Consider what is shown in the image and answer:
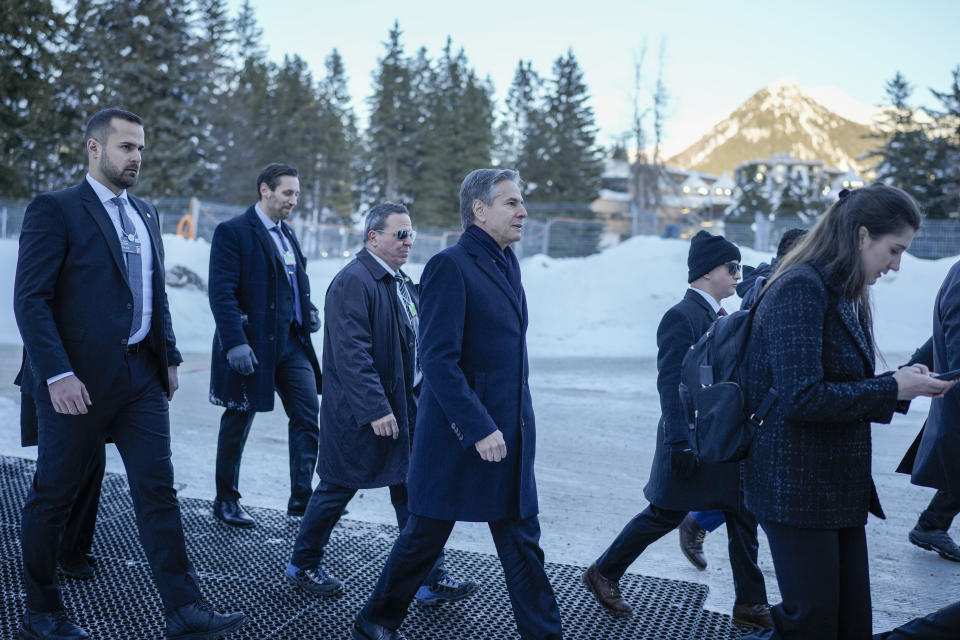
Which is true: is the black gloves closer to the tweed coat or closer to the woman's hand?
the tweed coat

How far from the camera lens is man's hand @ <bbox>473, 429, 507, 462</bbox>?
3201 mm

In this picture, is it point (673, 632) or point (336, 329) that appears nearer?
point (673, 632)

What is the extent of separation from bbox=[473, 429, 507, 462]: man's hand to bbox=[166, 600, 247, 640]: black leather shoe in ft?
4.61

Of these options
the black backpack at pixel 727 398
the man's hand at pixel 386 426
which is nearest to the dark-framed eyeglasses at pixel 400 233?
the man's hand at pixel 386 426

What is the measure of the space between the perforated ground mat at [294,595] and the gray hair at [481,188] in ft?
6.10

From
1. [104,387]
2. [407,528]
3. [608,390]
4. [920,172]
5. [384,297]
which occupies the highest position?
[920,172]

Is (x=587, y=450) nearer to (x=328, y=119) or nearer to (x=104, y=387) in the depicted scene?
(x=104, y=387)

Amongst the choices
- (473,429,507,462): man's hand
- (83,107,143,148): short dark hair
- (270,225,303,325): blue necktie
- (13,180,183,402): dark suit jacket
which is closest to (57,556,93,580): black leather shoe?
(13,180,183,402): dark suit jacket

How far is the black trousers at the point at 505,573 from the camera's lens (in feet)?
10.7

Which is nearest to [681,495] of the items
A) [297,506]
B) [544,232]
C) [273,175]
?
[297,506]

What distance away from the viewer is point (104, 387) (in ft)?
12.0

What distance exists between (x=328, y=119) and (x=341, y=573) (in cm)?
5938

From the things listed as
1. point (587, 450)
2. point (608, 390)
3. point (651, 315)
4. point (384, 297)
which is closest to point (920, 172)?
point (651, 315)

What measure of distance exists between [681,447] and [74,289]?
8.90 ft
